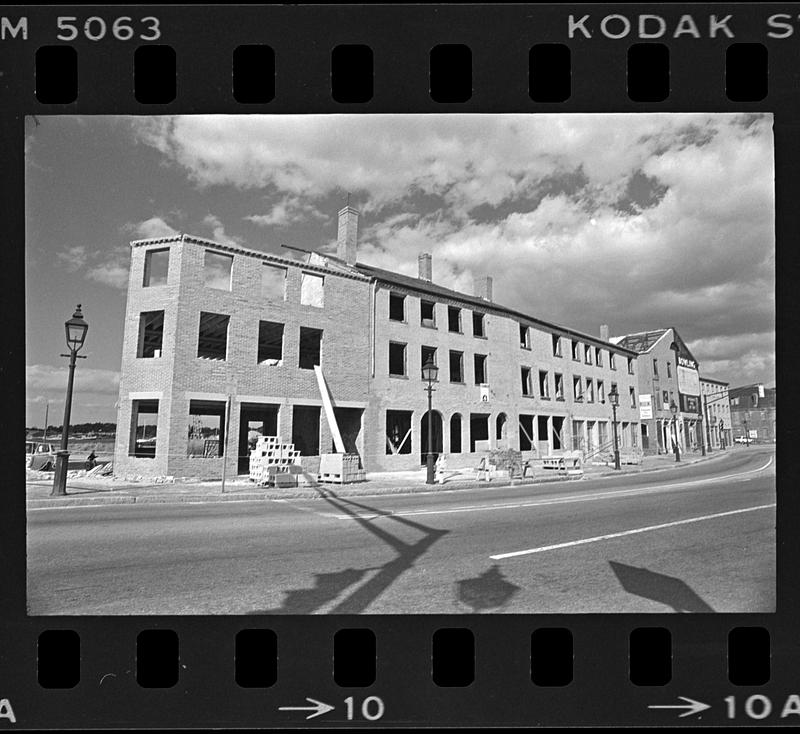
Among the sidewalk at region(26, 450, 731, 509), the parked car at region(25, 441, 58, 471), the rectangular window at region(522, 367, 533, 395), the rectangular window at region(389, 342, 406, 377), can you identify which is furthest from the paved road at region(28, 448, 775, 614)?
the rectangular window at region(389, 342, 406, 377)

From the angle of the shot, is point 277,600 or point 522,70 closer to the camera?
point 522,70

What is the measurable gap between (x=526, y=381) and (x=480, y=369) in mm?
3736

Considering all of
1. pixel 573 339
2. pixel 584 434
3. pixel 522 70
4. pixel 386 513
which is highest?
pixel 573 339

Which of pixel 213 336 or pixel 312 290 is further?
pixel 312 290

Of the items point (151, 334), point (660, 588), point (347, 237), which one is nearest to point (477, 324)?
point (347, 237)

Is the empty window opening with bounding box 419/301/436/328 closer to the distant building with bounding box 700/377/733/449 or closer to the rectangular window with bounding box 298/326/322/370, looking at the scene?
the rectangular window with bounding box 298/326/322/370

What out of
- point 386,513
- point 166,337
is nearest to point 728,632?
point 386,513

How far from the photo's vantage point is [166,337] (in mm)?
15453

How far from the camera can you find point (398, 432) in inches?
888

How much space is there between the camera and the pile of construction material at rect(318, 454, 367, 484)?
16359 millimetres

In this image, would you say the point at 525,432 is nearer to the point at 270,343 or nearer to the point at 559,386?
the point at 559,386

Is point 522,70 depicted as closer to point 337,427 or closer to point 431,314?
point 337,427

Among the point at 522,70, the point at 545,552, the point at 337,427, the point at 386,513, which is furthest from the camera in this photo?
the point at 337,427

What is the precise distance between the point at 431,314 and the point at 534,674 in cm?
2005
